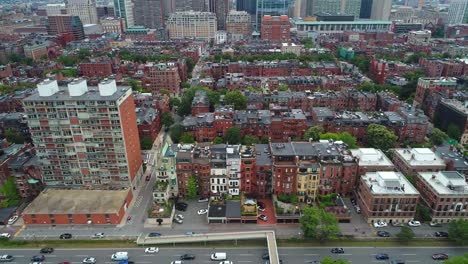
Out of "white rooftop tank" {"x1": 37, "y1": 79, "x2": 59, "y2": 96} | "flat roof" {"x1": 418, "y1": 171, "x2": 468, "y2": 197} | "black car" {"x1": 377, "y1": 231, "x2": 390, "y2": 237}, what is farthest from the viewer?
"white rooftop tank" {"x1": 37, "y1": 79, "x2": 59, "y2": 96}

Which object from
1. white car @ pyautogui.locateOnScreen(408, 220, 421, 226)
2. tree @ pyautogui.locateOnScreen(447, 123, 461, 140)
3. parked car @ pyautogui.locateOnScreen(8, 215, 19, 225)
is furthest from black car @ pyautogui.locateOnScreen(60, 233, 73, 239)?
tree @ pyautogui.locateOnScreen(447, 123, 461, 140)

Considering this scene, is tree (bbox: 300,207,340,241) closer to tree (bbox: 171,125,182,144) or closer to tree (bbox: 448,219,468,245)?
tree (bbox: 448,219,468,245)

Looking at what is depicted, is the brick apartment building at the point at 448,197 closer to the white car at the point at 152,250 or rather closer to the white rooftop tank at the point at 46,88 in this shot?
the white car at the point at 152,250

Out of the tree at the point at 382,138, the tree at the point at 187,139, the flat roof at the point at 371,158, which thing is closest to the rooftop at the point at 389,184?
the flat roof at the point at 371,158

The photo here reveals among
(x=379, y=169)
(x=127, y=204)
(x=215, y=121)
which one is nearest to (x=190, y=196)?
(x=127, y=204)

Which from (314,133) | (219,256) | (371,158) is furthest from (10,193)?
(371,158)

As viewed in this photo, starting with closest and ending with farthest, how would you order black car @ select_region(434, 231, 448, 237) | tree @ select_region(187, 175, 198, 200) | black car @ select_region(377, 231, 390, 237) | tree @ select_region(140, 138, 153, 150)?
black car @ select_region(434, 231, 448, 237), black car @ select_region(377, 231, 390, 237), tree @ select_region(187, 175, 198, 200), tree @ select_region(140, 138, 153, 150)

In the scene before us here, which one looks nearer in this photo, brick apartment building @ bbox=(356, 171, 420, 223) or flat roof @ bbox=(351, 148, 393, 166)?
brick apartment building @ bbox=(356, 171, 420, 223)
